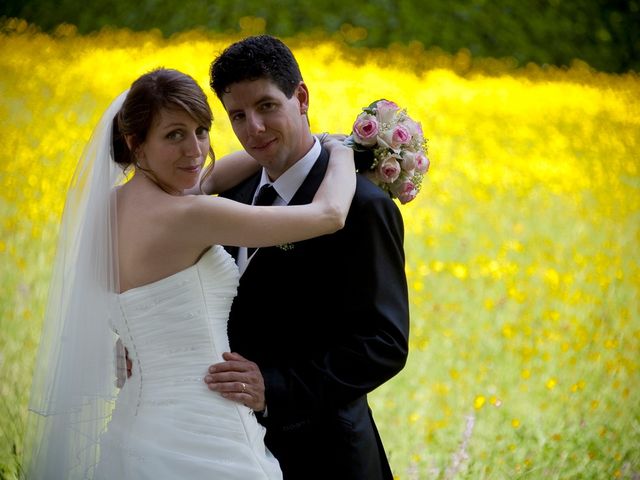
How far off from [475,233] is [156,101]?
3331mm

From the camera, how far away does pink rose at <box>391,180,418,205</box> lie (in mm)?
2723

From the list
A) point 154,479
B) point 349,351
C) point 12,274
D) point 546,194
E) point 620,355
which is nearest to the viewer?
point 154,479

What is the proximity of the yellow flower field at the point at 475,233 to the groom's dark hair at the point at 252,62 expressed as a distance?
2313mm

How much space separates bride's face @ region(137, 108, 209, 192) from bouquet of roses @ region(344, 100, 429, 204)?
0.49 meters

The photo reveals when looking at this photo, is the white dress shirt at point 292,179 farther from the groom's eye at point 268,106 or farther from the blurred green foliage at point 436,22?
the blurred green foliage at point 436,22

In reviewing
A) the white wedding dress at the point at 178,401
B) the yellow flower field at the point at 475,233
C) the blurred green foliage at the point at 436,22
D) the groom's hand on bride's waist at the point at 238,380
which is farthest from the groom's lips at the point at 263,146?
the blurred green foliage at the point at 436,22

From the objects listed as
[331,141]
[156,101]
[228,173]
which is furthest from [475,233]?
[156,101]

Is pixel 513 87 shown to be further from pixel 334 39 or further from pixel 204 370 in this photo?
pixel 204 370

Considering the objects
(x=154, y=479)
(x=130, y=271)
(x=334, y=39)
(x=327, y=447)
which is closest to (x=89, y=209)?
(x=130, y=271)

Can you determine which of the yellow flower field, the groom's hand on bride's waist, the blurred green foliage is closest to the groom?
the groom's hand on bride's waist

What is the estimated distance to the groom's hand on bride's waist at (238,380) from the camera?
239cm

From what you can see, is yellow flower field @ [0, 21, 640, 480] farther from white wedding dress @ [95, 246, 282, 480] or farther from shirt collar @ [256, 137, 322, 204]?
shirt collar @ [256, 137, 322, 204]

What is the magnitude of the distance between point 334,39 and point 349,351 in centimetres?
325

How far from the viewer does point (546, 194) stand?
5.63 metres
